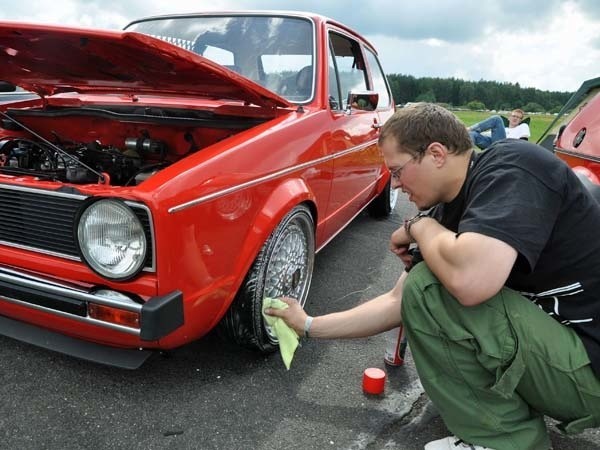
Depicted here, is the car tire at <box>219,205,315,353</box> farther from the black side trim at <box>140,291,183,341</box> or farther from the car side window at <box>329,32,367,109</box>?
the car side window at <box>329,32,367,109</box>

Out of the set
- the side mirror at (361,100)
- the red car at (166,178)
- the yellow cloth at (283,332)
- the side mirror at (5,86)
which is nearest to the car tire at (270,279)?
the red car at (166,178)

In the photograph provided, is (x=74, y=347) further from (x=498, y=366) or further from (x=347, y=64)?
(x=347, y=64)

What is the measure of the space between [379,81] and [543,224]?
3607 millimetres

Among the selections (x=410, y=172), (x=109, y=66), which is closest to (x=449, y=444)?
(x=410, y=172)

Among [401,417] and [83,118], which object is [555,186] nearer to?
[401,417]

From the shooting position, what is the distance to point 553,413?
1677mm

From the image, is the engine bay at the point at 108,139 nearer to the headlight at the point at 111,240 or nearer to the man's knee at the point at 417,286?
the headlight at the point at 111,240

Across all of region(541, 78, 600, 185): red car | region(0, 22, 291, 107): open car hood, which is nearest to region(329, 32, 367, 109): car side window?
region(0, 22, 291, 107): open car hood

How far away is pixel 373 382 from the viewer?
84.2 inches

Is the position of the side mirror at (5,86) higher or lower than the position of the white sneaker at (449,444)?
higher

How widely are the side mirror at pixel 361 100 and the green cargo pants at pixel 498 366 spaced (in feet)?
5.69

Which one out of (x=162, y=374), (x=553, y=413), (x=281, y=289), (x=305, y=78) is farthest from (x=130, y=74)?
(x=553, y=413)

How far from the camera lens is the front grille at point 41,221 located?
1.78 metres

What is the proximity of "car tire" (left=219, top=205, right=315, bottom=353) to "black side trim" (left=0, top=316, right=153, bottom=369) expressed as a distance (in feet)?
1.36
